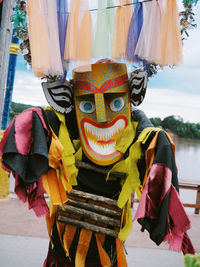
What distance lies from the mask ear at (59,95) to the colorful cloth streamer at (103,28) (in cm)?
20

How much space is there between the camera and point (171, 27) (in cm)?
107

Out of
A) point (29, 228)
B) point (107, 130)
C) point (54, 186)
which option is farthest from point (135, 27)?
point (29, 228)

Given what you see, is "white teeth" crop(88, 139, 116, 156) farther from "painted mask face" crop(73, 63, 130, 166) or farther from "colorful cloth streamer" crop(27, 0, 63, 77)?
"colorful cloth streamer" crop(27, 0, 63, 77)

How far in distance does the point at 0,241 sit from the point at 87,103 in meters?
1.44

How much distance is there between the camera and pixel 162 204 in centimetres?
98

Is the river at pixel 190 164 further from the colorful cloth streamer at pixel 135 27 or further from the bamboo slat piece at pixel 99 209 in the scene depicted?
the colorful cloth streamer at pixel 135 27

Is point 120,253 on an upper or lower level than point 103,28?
lower

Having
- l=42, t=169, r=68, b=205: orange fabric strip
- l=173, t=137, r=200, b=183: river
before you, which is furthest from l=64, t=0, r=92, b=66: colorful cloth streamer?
l=173, t=137, r=200, b=183: river

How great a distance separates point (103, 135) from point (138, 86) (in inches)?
9.8

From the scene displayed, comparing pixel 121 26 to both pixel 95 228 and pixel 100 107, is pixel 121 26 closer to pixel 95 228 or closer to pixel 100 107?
pixel 100 107

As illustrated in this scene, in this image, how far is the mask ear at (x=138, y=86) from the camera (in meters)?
1.17

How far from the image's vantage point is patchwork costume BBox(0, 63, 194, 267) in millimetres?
1033

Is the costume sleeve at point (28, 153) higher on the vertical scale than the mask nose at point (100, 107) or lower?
lower

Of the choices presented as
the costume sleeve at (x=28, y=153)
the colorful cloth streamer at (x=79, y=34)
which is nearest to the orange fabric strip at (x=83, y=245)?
the costume sleeve at (x=28, y=153)
